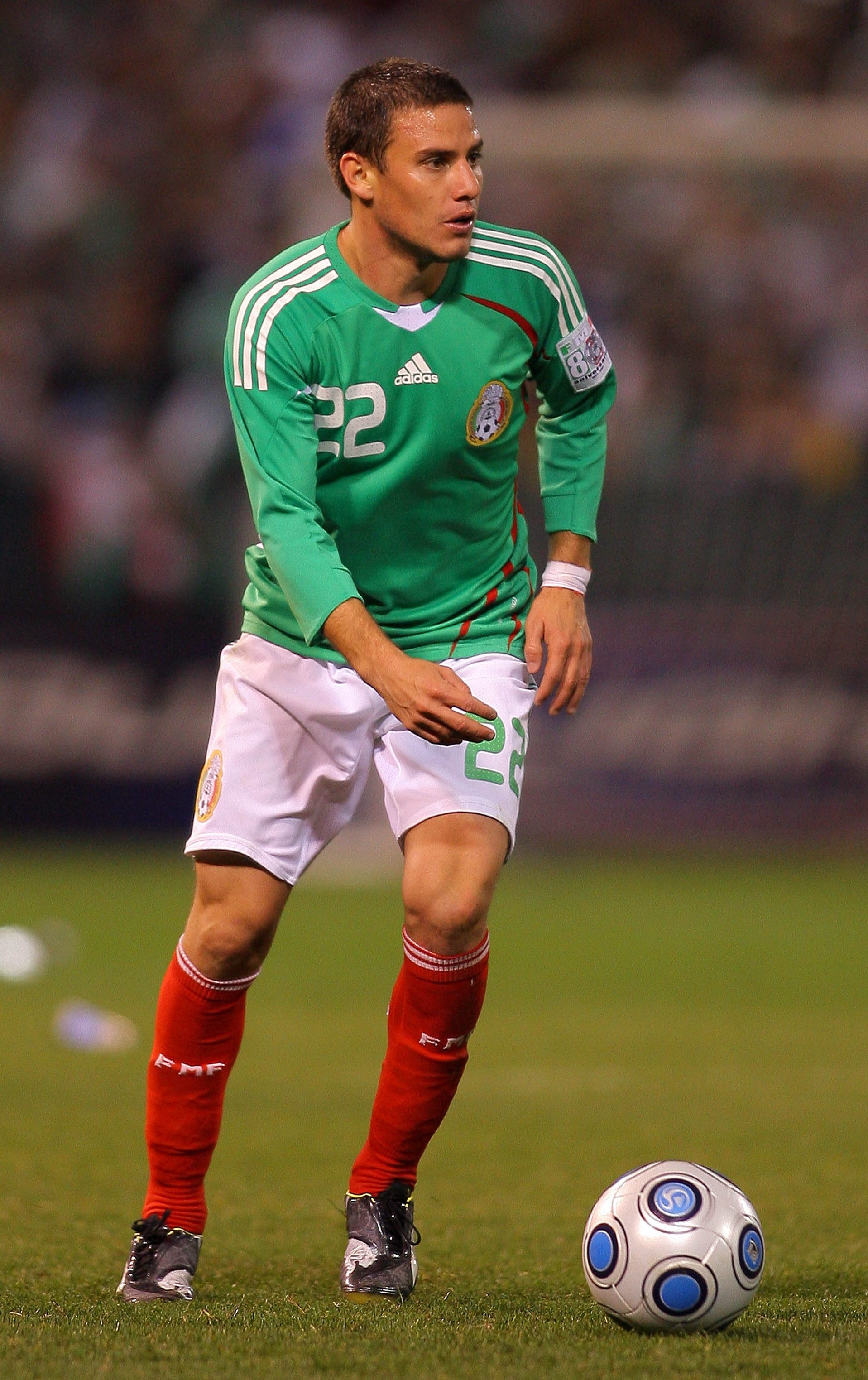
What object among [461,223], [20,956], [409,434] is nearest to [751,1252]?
[409,434]

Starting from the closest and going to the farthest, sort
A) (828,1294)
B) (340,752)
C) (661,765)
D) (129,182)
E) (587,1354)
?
(587,1354) < (828,1294) < (340,752) < (661,765) < (129,182)

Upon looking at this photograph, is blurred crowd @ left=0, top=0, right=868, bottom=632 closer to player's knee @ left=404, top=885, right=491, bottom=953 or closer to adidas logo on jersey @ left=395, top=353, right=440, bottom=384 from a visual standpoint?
adidas logo on jersey @ left=395, top=353, right=440, bottom=384

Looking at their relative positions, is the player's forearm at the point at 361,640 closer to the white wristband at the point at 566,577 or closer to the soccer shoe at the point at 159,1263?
the white wristband at the point at 566,577

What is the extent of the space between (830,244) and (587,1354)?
9256 mm

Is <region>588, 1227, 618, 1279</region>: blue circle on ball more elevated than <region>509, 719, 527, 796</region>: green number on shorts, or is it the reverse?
<region>509, 719, 527, 796</region>: green number on shorts

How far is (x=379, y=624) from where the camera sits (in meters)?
3.46

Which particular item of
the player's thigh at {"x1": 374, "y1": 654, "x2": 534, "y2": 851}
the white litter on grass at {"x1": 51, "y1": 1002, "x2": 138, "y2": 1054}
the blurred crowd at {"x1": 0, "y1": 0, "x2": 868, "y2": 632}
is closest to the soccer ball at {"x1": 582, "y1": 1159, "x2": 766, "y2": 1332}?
the player's thigh at {"x1": 374, "y1": 654, "x2": 534, "y2": 851}

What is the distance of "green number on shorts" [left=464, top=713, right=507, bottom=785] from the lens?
3344 millimetres

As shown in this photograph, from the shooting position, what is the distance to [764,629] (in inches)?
398

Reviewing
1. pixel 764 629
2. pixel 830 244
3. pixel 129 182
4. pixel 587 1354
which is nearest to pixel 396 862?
pixel 764 629

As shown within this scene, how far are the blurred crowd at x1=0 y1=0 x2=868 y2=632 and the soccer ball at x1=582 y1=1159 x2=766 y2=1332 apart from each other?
295 inches

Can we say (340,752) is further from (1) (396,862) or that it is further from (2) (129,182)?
(2) (129,182)

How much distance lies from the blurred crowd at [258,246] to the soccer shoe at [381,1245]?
7227mm

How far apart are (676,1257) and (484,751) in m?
0.94
